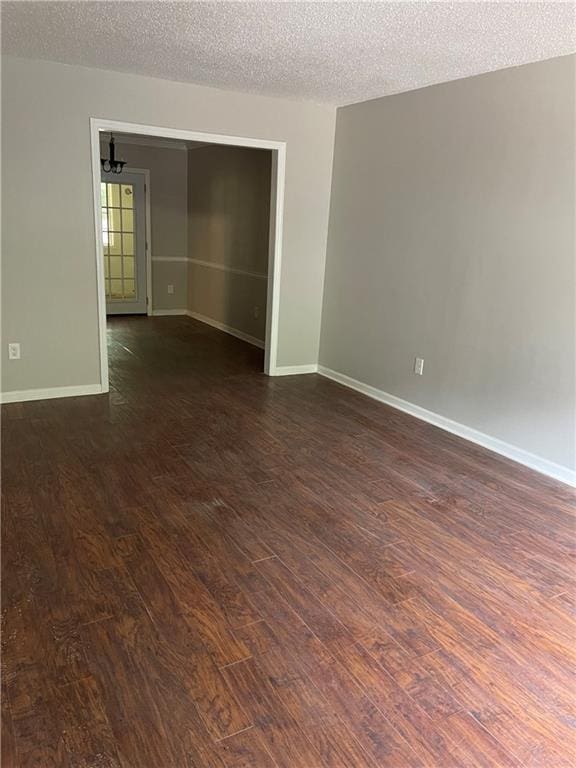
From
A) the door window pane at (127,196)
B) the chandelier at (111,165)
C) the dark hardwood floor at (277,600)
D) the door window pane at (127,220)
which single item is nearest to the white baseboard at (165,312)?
the door window pane at (127,220)

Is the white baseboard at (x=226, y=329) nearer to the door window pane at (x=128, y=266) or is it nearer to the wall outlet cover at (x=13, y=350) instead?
the door window pane at (x=128, y=266)

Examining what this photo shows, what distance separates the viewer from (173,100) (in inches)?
160

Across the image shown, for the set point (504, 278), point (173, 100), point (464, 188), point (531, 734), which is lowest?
point (531, 734)

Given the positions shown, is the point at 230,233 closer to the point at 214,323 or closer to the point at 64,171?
the point at 214,323

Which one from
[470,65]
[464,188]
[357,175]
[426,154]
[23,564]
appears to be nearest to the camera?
[23,564]

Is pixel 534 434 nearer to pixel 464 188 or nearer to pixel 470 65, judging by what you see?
pixel 464 188

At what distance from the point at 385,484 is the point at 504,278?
1545 mm

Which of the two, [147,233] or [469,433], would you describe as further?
[147,233]

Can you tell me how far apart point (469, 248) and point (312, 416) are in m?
1.65

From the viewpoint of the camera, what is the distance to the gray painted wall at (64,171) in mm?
3678

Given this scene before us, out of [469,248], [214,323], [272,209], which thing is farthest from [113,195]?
[469,248]

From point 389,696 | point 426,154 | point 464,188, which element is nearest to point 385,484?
point 389,696

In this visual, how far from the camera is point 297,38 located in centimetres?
287

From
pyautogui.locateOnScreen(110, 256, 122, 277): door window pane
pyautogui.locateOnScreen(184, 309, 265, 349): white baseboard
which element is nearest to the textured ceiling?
pyautogui.locateOnScreen(184, 309, 265, 349): white baseboard
